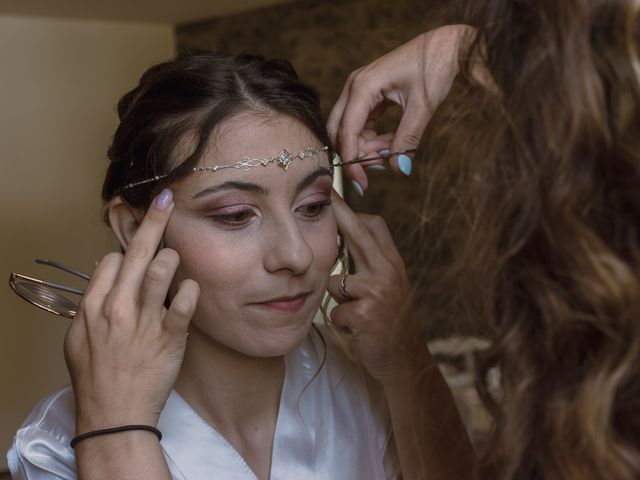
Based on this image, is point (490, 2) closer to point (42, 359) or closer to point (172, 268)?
point (172, 268)

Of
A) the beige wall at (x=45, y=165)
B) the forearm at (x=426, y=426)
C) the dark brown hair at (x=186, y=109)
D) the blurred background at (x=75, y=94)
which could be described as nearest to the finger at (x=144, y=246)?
the dark brown hair at (x=186, y=109)

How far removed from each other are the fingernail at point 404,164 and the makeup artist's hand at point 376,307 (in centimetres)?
18

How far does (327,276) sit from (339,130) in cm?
26

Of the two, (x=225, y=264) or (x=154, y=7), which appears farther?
(x=154, y=7)

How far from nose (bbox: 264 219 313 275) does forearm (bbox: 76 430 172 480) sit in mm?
365

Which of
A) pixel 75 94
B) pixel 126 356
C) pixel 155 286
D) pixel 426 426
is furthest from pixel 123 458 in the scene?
pixel 75 94

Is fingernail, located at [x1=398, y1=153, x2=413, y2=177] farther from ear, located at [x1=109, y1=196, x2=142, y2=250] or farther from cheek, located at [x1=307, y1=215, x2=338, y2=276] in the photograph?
ear, located at [x1=109, y1=196, x2=142, y2=250]

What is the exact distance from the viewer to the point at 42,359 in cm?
544

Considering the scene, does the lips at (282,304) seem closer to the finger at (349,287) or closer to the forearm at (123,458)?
the finger at (349,287)

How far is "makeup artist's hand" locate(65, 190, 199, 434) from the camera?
1.29m

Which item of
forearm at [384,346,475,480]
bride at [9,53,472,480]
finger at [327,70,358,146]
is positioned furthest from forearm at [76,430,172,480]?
finger at [327,70,358,146]

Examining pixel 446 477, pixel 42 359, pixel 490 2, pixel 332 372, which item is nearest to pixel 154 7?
pixel 42 359

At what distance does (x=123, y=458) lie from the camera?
1255 millimetres

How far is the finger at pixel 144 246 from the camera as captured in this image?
136cm
